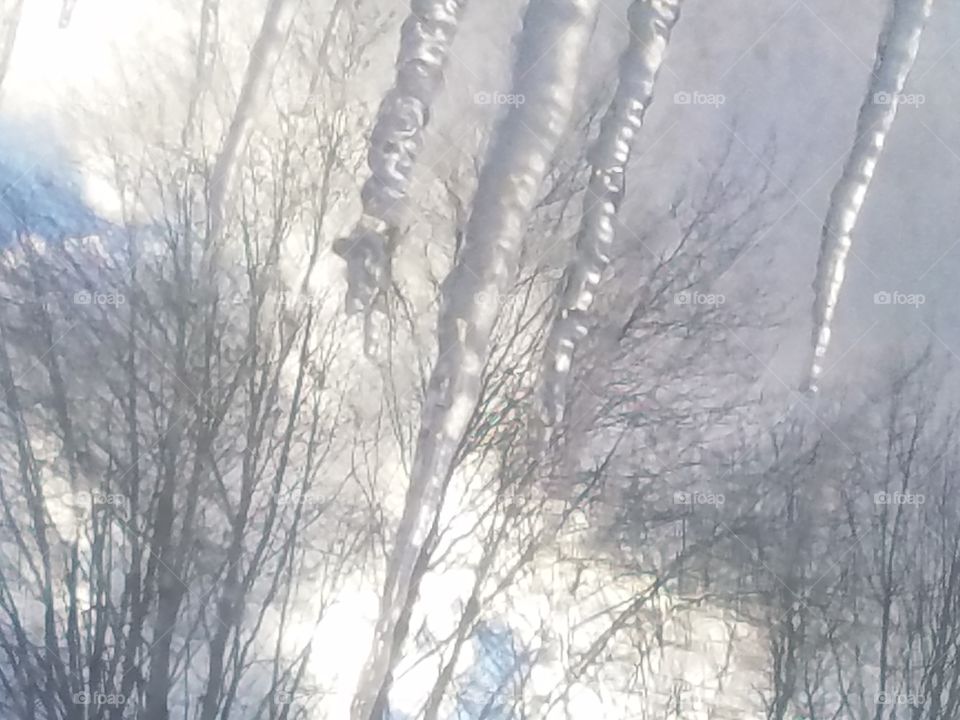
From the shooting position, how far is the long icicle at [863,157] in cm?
133

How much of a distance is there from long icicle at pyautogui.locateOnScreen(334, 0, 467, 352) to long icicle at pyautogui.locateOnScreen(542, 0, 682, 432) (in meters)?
0.27

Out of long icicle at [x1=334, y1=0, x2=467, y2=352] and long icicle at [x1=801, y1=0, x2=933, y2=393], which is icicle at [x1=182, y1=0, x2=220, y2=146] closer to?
long icicle at [x1=334, y1=0, x2=467, y2=352]

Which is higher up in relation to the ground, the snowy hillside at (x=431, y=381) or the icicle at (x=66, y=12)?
the icicle at (x=66, y=12)

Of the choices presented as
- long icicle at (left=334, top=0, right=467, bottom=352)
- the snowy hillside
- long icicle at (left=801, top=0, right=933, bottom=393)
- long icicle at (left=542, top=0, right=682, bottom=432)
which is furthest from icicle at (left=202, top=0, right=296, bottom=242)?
long icicle at (left=801, top=0, right=933, bottom=393)

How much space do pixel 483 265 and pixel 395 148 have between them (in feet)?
0.72

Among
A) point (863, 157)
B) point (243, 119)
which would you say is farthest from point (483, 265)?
point (863, 157)

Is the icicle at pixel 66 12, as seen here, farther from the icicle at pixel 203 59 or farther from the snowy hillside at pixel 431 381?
the icicle at pixel 203 59

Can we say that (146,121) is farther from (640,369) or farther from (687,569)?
(687,569)

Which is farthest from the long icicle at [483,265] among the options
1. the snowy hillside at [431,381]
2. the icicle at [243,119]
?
the icicle at [243,119]

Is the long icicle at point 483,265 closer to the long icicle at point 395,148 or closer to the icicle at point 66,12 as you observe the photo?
the long icicle at point 395,148

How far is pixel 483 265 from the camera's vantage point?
49.9 inches

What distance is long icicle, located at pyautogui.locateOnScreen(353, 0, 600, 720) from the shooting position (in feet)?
4.08

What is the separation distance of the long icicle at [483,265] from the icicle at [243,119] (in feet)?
1.15

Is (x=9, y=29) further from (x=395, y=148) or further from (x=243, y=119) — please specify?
(x=395, y=148)
